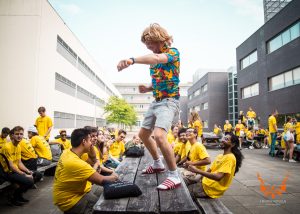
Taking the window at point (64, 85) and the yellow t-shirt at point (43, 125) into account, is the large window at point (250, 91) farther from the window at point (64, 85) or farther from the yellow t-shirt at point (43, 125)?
the yellow t-shirt at point (43, 125)

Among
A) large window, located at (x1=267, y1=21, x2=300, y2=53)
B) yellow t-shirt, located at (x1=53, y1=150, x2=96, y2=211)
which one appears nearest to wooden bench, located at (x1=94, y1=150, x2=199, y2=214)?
yellow t-shirt, located at (x1=53, y1=150, x2=96, y2=211)

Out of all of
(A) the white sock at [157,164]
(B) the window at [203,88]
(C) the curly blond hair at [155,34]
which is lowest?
(A) the white sock at [157,164]

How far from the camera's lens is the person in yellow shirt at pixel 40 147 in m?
6.19

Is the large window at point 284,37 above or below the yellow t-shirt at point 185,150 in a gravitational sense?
above

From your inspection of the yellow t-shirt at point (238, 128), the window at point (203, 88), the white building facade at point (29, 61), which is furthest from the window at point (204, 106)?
the white building facade at point (29, 61)

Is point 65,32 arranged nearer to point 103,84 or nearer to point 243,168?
point 243,168

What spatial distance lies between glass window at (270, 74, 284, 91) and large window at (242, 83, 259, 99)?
277 cm

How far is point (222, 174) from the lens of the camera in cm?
307

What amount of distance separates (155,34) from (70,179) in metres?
1.91

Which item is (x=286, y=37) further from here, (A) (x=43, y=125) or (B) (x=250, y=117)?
(A) (x=43, y=125)

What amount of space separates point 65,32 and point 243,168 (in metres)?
18.8

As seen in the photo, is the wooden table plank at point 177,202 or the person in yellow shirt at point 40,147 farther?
the person in yellow shirt at point 40,147

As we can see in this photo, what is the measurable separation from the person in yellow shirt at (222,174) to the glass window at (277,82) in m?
18.0

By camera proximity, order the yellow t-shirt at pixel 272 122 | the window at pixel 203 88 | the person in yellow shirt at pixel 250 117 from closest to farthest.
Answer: the yellow t-shirt at pixel 272 122 < the person in yellow shirt at pixel 250 117 < the window at pixel 203 88
